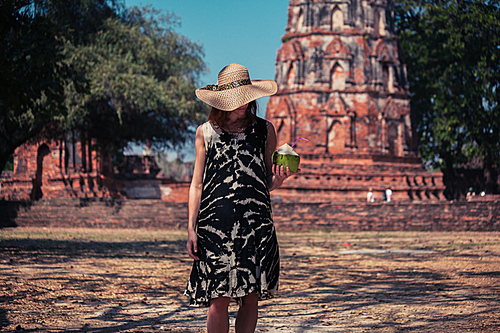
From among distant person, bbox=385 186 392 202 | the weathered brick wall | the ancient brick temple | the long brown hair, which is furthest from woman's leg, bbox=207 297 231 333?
the ancient brick temple

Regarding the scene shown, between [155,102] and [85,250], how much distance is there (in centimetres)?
1201

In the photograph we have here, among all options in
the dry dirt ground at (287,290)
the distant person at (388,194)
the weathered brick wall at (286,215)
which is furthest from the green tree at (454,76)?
the dry dirt ground at (287,290)

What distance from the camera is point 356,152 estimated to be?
91.6 feet

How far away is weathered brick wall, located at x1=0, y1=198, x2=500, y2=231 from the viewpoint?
57.7 feet

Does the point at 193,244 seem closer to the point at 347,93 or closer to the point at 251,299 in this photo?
the point at 251,299

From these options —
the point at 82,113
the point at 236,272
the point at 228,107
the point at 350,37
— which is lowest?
the point at 236,272

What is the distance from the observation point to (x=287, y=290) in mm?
6676

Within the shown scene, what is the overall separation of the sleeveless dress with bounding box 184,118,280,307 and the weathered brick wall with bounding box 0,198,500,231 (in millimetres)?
14685

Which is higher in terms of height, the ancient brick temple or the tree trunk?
the ancient brick temple

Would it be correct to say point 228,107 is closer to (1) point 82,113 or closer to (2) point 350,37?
(1) point 82,113

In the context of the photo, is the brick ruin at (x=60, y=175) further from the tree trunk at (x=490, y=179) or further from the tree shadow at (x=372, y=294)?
the tree shadow at (x=372, y=294)

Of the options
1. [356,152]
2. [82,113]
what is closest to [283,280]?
[82,113]

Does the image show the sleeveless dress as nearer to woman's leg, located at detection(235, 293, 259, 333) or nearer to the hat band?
woman's leg, located at detection(235, 293, 259, 333)

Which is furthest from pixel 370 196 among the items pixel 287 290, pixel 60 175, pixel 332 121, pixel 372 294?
pixel 372 294
